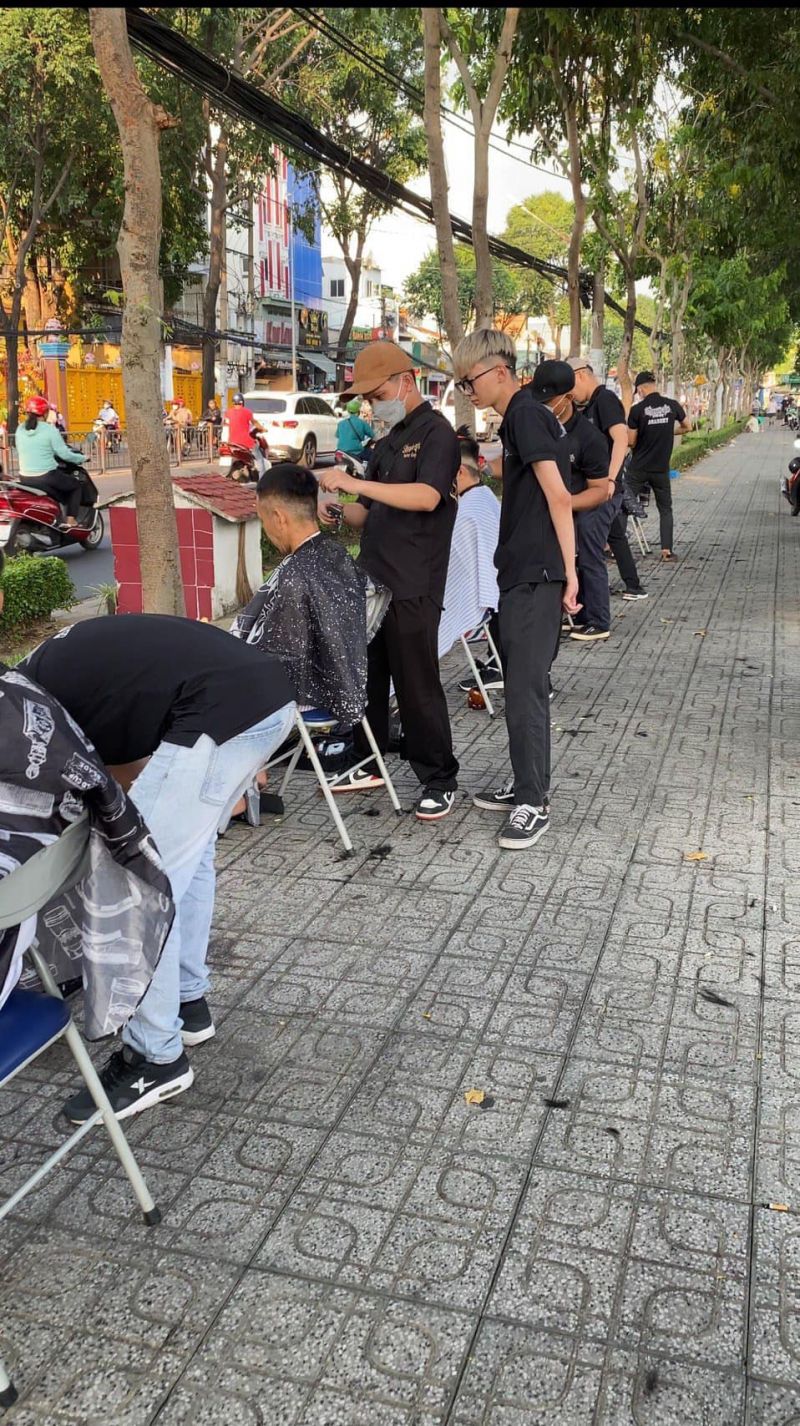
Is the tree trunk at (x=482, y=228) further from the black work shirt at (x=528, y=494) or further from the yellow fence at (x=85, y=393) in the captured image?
the yellow fence at (x=85, y=393)

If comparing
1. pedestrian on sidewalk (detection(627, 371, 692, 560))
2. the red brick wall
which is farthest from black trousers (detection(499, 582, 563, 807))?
pedestrian on sidewalk (detection(627, 371, 692, 560))

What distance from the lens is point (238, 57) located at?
72.4 ft

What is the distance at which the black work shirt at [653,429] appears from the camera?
11.6 m

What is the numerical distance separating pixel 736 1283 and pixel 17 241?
3354cm

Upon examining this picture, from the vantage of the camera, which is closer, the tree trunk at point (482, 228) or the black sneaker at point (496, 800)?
the black sneaker at point (496, 800)

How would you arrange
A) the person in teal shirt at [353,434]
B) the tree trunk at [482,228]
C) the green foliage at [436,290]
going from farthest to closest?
1. the green foliage at [436,290]
2. the person in teal shirt at [353,434]
3. the tree trunk at [482,228]

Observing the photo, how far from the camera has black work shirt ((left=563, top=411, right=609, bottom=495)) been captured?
6.90 meters

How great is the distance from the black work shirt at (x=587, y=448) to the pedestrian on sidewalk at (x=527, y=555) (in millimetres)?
2255

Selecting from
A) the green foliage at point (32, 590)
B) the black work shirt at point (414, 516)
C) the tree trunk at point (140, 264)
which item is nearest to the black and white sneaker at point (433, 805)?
the black work shirt at point (414, 516)

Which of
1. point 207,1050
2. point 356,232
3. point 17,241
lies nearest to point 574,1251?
point 207,1050

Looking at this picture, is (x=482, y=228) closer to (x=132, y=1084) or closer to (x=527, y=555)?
(x=527, y=555)

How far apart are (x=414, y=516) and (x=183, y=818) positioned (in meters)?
2.30

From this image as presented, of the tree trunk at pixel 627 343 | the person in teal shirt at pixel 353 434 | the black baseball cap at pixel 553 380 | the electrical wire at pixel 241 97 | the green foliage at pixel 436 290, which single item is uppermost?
the green foliage at pixel 436 290

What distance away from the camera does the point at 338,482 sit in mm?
4387
